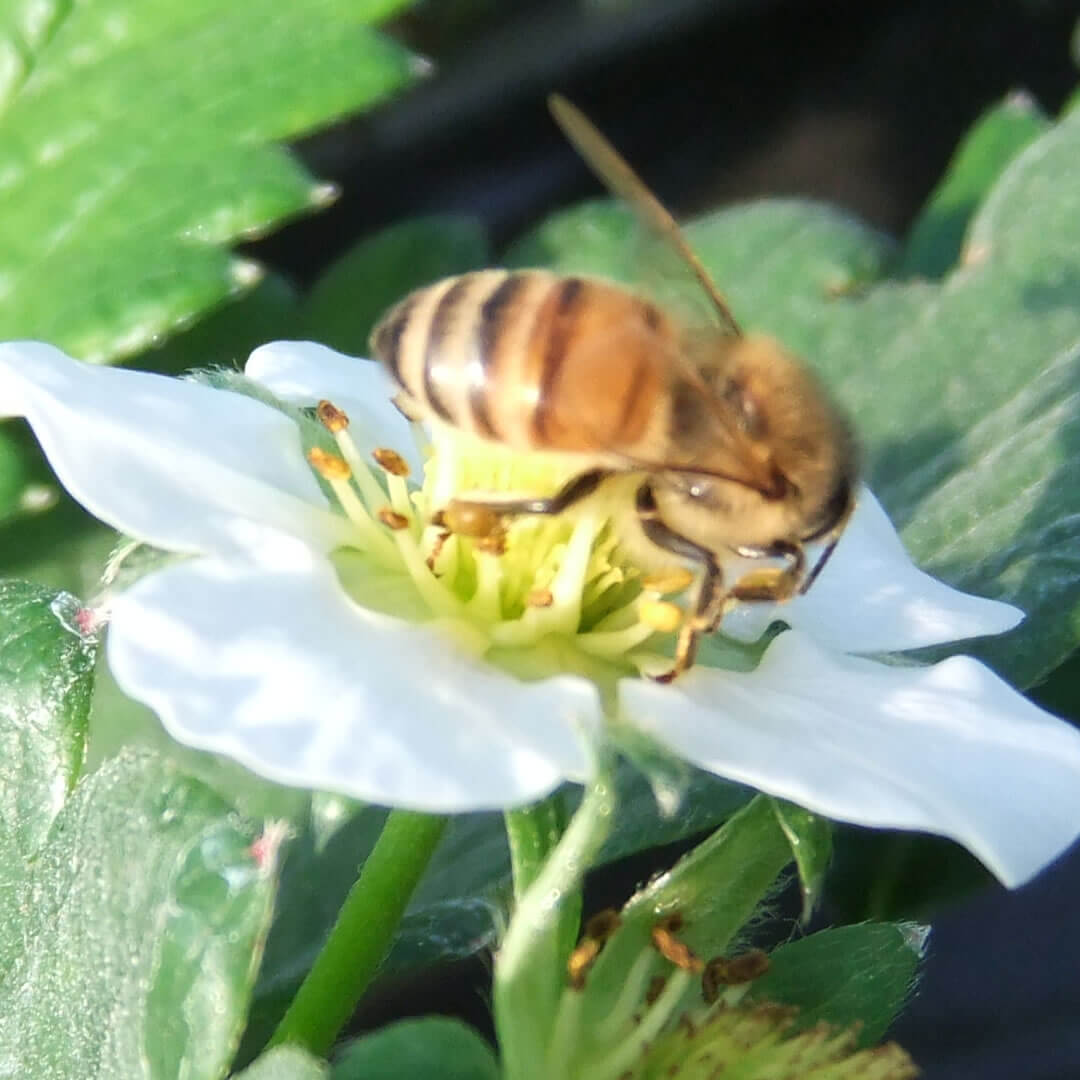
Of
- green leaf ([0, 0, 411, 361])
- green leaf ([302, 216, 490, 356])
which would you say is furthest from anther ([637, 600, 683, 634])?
green leaf ([302, 216, 490, 356])

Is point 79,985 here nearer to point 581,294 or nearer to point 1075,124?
point 581,294

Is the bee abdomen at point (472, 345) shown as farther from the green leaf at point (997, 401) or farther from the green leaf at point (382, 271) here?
the green leaf at point (382, 271)

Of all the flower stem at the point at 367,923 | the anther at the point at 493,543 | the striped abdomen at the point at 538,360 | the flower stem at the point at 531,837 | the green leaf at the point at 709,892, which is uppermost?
the striped abdomen at the point at 538,360

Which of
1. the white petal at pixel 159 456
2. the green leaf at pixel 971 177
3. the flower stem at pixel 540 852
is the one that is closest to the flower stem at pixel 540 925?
the flower stem at pixel 540 852

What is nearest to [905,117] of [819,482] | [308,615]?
[819,482]

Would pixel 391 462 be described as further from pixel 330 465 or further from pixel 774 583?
pixel 774 583

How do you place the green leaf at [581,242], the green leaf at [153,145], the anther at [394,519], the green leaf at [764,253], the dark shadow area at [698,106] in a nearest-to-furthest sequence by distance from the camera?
the anther at [394,519], the green leaf at [153,145], the green leaf at [764,253], the green leaf at [581,242], the dark shadow area at [698,106]

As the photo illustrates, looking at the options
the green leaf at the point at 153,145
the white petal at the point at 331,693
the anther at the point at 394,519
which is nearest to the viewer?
the white petal at the point at 331,693
